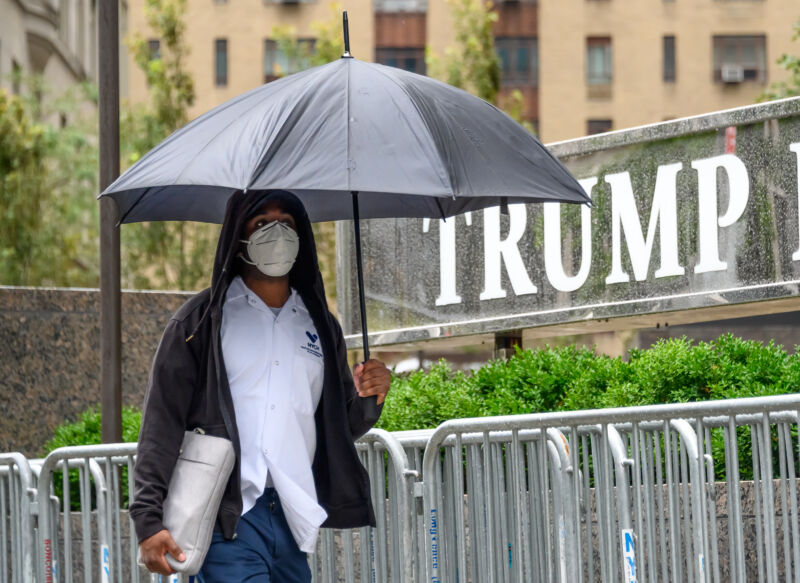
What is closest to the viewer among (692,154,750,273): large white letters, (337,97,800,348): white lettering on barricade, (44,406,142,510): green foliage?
(337,97,800,348): white lettering on barricade

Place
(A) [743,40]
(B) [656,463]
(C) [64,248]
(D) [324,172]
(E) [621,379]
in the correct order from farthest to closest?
(A) [743,40] < (C) [64,248] < (E) [621,379] < (B) [656,463] < (D) [324,172]

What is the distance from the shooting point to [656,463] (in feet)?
17.7

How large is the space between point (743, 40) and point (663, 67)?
262cm

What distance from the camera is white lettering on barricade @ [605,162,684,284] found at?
9367mm

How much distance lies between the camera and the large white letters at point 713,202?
901 cm

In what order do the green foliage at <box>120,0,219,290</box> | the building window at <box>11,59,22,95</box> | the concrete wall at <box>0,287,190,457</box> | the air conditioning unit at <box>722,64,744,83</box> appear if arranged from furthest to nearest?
the air conditioning unit at <box>722,64,744,83</box> → the building window at <box>11,59,22,95</box> → the green foliage at <box>120,0,219,290</box> → the concrete wall at <box>0,287,190,457</box>

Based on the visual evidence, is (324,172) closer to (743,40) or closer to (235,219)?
(235,219)

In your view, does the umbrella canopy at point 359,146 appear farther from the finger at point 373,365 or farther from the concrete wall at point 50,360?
the concrete wall at point 50,360

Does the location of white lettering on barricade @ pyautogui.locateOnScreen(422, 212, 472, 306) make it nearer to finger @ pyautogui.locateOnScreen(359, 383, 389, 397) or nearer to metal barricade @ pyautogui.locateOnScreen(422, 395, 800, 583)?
metal barricade @ pyautogui.locateOnScreen(422, 395, 800, 583)

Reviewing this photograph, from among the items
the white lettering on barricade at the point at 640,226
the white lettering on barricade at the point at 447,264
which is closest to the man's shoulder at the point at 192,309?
the white lettering on barricade at the point at 640,226

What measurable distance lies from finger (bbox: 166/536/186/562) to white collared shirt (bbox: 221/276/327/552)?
0.76ft

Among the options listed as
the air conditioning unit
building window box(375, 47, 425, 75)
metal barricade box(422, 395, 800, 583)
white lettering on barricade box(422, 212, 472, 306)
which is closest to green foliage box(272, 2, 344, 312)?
building window box(375, 47, 425, 75)

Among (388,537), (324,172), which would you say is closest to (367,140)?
(324,172)

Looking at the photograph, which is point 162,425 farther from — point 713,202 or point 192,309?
point 713,202
